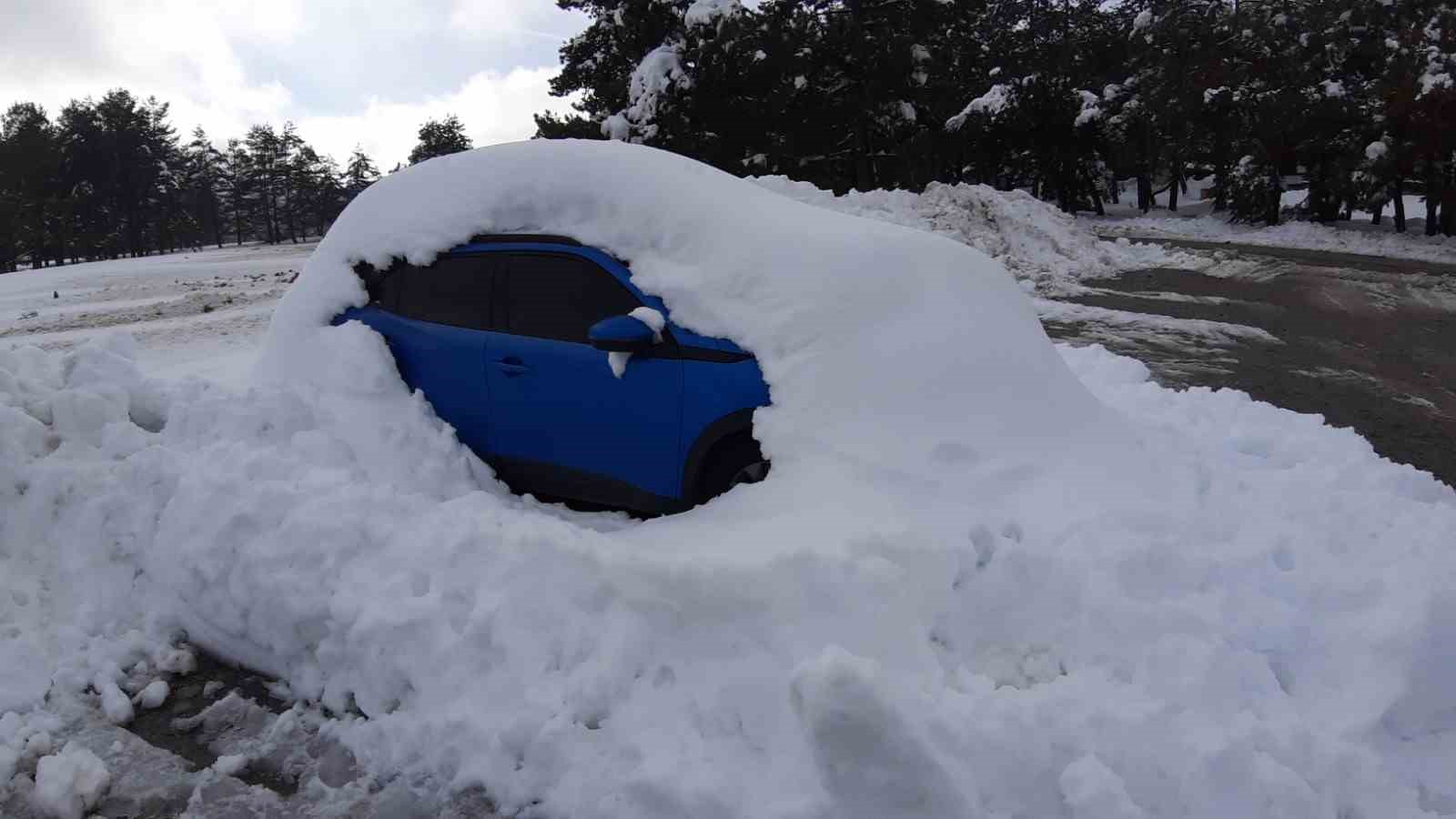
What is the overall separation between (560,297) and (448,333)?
2.55ft

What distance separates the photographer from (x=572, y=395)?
453 cm

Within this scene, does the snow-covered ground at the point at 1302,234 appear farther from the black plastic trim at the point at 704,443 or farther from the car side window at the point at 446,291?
the car side window at the point at 446,291

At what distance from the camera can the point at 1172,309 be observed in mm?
13289

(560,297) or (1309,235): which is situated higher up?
(1309,235)

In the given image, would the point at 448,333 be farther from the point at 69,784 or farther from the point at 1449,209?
the point at 1449,209

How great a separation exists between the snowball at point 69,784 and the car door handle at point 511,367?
7.77ft

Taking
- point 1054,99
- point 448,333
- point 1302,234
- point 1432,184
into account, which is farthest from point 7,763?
point 1054,99

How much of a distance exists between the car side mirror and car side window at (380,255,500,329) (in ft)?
2.99

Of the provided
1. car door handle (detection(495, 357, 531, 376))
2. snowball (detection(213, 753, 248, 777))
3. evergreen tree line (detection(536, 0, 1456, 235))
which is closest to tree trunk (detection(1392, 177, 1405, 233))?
evergreen tree line (detection(536, 0, 1456, 235))

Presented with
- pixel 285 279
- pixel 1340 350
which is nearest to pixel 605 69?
pixel 285 279

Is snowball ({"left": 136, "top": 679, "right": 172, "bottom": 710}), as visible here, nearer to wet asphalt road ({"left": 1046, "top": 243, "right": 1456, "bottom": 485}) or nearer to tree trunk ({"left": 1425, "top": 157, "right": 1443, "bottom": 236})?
wet asphalt road ({"left": 1046, "top": 243, "right": 1456, "bottom": 485})

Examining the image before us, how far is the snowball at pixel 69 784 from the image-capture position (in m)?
2.91

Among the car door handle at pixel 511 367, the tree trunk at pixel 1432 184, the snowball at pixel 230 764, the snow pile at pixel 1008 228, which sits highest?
the tree trunk at pixel 1432 184

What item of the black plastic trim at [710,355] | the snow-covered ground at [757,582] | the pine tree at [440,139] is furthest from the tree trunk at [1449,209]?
the pine tree at [440,139]
